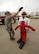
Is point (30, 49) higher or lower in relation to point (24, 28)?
lower

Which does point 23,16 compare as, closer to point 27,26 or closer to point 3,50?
point 27,26

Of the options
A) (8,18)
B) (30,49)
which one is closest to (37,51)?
(30,49)

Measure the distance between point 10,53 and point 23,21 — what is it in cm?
153

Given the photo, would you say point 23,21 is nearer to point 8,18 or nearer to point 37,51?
point 8,18

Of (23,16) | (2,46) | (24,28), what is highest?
(23,16)

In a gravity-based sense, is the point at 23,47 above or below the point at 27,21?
below

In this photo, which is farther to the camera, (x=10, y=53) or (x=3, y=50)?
(x=3, y=50)

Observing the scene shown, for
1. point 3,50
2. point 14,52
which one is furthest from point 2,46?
point 14,52

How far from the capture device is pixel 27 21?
19.6 ft

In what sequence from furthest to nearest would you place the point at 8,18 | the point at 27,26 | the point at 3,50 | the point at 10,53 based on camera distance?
the point at 8,18, the point at 27,26, the point at 3,50, the point at 10,53

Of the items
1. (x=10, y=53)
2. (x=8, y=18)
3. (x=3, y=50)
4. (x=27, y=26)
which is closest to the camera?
(x=10, y=53)

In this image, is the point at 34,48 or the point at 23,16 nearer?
the point at 34,48

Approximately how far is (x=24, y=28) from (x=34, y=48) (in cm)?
93

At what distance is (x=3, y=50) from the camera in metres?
5.25
